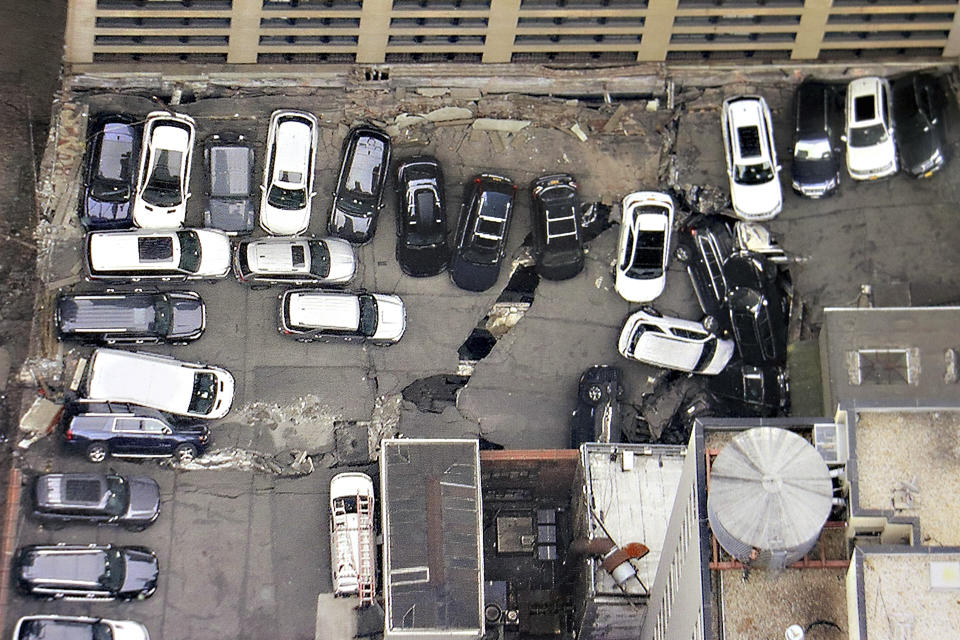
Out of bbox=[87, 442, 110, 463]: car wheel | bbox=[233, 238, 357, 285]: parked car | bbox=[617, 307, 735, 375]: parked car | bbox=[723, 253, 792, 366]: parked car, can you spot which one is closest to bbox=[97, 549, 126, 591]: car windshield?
bbox=[87, 442, 110, 463]: car wheel

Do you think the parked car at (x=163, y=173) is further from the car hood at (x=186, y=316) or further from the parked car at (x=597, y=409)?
the parked car at (x=597, y=409)

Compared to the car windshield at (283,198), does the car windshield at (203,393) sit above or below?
below

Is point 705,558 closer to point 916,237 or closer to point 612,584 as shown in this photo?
point 612,584

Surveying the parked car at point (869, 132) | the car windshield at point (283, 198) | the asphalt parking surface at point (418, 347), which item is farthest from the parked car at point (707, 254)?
the car windshield at point (283, 198)

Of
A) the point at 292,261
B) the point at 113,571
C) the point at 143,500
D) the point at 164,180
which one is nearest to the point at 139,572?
the point at 113,571

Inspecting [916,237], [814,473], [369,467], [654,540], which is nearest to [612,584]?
[654,540]

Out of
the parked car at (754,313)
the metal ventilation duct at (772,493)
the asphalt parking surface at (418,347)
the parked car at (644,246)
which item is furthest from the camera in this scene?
the parked car at (754,313)

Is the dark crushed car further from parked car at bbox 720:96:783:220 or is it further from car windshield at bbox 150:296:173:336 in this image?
parked car at bbox 720:96:783:220
